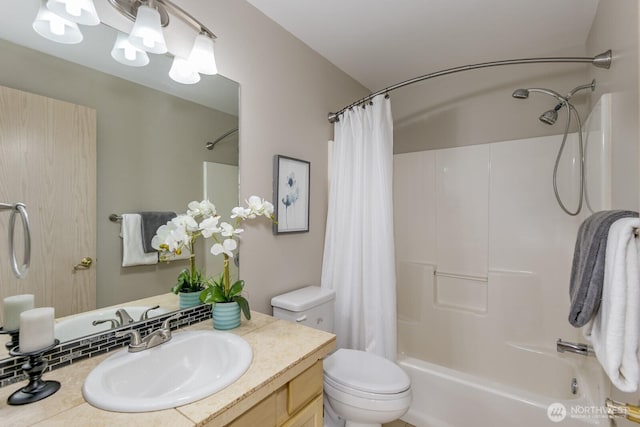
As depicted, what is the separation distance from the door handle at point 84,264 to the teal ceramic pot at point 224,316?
47 cm

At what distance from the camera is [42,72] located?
0.93 metres

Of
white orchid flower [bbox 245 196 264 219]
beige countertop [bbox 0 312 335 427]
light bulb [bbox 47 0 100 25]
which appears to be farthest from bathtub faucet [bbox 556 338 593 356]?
light bulb [bbox 47 0 100 25]

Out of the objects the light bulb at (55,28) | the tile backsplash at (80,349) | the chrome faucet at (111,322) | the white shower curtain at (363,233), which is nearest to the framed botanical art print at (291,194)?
the white shower curtain at (363,233)

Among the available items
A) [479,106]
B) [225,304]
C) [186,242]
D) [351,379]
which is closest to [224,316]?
[225,304]

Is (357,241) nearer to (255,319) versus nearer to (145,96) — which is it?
(255,319)

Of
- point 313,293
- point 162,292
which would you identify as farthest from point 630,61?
point 162,292

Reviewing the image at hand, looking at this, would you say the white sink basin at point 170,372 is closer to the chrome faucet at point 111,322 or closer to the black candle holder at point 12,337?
the chrome faucet at point 111,322

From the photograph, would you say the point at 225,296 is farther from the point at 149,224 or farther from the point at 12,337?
the point at 12,337

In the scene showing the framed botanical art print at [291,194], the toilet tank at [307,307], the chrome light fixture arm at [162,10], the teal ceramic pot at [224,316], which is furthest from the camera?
the framed botanical art print at [291,194]

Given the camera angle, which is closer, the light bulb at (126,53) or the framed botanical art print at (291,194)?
the light bulb at (126,53)

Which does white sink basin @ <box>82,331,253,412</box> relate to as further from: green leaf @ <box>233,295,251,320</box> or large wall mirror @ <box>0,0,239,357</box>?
large wall mirror @ <box>0,0,239,357</box>

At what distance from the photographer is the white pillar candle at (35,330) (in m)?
0.77

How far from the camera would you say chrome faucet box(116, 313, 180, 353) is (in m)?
1.00

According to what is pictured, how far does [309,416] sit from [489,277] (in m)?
1.73
